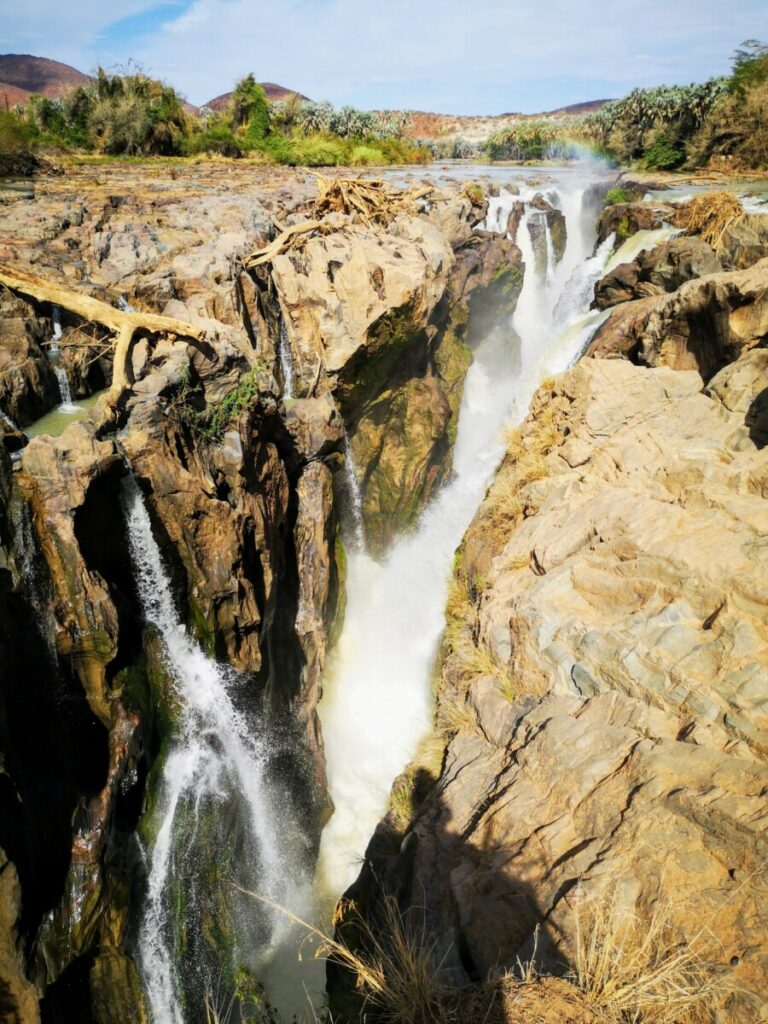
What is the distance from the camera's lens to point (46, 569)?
632 centimetres

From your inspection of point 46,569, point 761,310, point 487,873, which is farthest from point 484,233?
point 487,873

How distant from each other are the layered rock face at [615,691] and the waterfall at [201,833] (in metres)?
1.96

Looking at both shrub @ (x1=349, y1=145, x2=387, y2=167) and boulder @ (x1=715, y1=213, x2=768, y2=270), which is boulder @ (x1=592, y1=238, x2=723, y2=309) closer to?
boulder @ (x1=715, y1=213, x2=768, y2=270)

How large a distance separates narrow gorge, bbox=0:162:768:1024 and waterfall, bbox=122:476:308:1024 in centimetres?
5

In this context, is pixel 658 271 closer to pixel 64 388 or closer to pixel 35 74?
pixel 64 388

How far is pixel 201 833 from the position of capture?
761 centimetres

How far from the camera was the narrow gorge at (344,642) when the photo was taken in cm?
483

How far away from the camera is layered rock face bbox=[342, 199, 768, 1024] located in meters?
4.24

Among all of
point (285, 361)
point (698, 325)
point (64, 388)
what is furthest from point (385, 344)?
point (64, 388)

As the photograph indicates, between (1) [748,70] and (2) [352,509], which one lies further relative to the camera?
(1) [748,70]

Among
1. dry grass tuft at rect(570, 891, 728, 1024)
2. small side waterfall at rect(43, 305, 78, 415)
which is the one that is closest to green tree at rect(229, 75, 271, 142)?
small side waterfall at rect(43, 305, 78, 415)

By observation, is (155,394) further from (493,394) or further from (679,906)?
(493,394)

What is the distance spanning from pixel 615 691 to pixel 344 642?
738cm

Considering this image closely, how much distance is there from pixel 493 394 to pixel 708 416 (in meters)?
11.5
